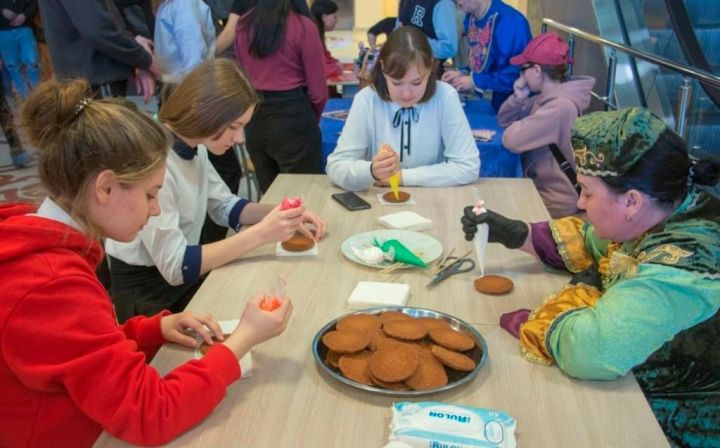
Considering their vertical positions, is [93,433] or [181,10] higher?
[181,10]

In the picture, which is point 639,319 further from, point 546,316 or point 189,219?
point 189,219

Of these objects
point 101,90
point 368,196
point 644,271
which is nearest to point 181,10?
point 101,90

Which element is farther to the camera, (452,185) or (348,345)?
(452,185)

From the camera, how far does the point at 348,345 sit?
1167 millimetres

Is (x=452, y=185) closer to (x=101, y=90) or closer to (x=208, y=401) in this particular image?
(x=208, y=401)

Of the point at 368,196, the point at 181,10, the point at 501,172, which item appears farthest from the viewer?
the point at 181,10

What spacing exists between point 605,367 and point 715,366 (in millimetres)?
408

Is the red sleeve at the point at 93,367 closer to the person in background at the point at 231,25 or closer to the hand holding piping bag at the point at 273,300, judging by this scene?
the hand holding piping bag at the point at 273,300

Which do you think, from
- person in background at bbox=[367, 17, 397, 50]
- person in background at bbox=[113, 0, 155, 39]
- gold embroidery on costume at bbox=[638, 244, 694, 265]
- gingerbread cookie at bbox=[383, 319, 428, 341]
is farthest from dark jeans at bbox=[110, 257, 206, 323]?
person in background at bbox=[367, 17, 397, 50]

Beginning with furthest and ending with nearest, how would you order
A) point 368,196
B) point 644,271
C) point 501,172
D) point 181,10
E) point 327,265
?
point 181,10 < point 501,172 < point 368,196 < point 327,265 < point 644,271

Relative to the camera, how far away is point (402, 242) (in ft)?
5.66

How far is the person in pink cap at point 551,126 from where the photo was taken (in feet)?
8.50

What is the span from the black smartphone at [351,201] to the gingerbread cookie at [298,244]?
34 centimetres

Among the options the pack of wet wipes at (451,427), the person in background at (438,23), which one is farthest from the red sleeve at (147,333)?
the person in background at (438,23)
